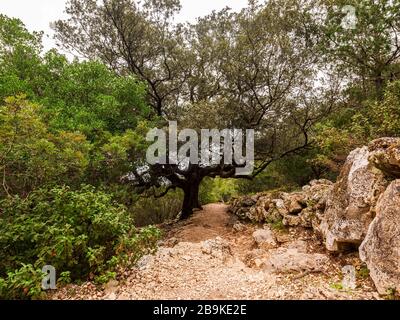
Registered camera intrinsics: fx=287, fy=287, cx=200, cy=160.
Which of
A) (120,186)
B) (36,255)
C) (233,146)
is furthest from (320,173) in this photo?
(36,255)

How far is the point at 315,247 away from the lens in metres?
6.84

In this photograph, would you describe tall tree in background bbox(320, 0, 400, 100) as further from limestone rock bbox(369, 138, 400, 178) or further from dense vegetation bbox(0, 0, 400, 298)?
limestone rock bbox(369, 138, 400, 178)

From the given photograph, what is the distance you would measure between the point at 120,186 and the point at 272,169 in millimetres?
10222

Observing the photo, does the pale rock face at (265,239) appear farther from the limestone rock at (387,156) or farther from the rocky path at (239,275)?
the limestone rock at (387,156)

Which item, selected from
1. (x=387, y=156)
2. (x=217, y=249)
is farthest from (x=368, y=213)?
(x=217, y=249)

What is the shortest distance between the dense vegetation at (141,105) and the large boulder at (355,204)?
106 inches

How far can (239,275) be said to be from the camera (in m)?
6.09

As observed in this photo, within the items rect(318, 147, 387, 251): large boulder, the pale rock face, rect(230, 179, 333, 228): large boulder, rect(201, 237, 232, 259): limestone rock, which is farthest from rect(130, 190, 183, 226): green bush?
rect(318, 147, 387, 251): large boulder

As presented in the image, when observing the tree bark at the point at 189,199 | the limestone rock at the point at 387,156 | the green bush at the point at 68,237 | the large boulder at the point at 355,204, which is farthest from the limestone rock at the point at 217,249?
the tree bark at the point at 189,199

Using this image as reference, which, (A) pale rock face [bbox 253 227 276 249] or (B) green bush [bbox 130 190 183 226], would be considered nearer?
(A) pale rock face [bbox 253 227 276 249]

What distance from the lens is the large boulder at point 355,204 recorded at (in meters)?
5.79

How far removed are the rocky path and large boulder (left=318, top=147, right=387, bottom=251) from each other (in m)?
0.38

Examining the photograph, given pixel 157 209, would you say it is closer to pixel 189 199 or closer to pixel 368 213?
pixel 189 199

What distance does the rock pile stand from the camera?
4645 millimetres
